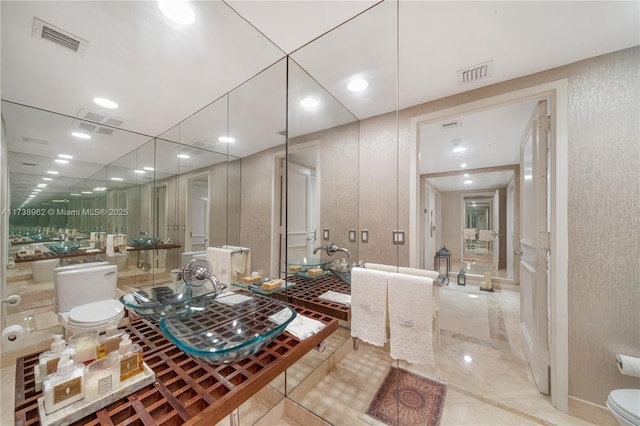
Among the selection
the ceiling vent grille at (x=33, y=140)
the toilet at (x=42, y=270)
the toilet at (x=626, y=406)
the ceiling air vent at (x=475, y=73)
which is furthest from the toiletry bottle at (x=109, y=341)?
the toilet at (x=626, y=406)

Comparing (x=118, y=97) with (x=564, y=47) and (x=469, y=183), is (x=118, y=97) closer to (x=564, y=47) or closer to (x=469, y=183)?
(x=469, y=183)

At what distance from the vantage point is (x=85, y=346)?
70cm

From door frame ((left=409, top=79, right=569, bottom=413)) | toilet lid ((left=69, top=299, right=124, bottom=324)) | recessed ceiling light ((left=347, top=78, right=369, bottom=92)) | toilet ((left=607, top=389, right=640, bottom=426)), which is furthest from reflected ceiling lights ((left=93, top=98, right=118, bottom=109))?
toilet ((left=607, top=389, right=640, bottom=426))

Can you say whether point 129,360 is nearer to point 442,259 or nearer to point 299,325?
point 299,325

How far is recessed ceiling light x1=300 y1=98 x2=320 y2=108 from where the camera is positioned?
1.61 metres

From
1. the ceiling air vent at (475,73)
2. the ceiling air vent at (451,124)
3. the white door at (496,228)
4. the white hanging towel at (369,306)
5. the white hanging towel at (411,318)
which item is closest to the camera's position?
the white hanging towel at (411,318)

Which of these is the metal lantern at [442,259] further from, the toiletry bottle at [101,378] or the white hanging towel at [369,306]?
the toiletry bottle at [101,378]

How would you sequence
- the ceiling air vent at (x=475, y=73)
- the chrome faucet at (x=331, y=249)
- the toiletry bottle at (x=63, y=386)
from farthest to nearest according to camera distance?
the chrome faucet at (x=331, y=249) → the ceiling air vent at (x=475, y=73) → the toiletry bottle at (x=63, y=386)

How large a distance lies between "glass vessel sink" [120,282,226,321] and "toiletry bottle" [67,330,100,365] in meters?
0.14

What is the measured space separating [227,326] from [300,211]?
885 mm

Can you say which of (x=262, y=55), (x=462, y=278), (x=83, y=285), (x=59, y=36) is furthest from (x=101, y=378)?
(x=462, y=278)

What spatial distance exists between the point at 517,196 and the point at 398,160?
42.2 inches

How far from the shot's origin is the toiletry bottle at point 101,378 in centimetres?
60

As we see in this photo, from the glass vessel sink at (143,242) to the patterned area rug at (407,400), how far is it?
5.55 ft
